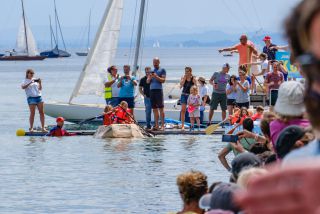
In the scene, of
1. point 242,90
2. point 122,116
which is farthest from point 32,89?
point 242,90

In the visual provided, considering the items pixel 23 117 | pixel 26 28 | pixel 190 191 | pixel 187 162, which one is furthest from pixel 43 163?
pixel 26 28

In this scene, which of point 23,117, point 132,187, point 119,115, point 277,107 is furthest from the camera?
point 23,117

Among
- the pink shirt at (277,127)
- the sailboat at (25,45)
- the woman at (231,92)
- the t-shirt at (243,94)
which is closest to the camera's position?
the pink shirt at (277,127)

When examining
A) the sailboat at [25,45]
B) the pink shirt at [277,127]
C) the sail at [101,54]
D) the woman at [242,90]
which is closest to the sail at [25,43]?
the sailboat at [25,45]

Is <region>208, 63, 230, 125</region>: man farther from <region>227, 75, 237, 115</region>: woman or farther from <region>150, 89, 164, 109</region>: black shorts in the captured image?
<region>150, 89, 164, 109</region>: black shorts

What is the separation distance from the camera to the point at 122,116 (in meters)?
→ 24.5

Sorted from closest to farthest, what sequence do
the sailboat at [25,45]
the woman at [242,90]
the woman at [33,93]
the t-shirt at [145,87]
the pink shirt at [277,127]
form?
1. the pink shirt at [277,127]
2. the woman at [242,90]
3. the woman at [33,93]
4. the t-shirt at [145,87]
5. the sailboat at [25,45]

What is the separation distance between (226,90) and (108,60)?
9.16 meters

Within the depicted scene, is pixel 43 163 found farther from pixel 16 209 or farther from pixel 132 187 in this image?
pixel 16 209

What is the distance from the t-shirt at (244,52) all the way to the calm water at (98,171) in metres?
2.28

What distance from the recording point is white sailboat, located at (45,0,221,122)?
29.6 m

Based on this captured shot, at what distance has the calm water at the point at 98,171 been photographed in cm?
1404

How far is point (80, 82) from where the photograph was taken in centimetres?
3262

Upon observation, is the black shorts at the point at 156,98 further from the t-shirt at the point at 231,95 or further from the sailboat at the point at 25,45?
the sailboat at the point at 25,45
